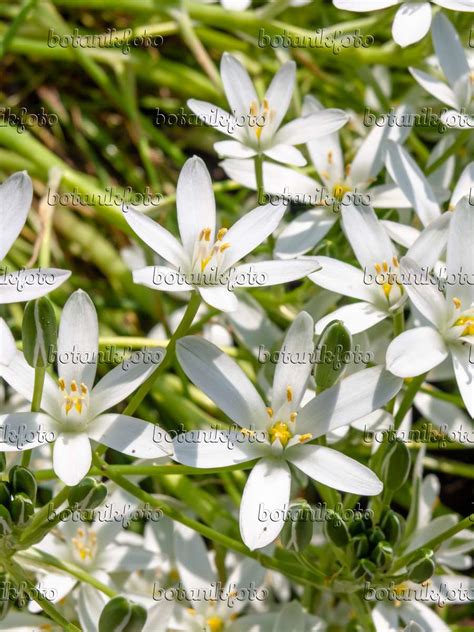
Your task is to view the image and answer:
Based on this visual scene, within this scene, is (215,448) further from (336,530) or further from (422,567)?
(422,567)

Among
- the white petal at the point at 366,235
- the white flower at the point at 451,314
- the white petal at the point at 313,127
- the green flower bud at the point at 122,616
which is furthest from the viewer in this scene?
the white petal at the point at 313,127

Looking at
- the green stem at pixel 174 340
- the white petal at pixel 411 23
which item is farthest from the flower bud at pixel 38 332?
the white petal at pixel 411 23

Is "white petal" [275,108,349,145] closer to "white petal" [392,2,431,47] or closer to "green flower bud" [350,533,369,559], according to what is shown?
"white petal" [392,2,431,47]

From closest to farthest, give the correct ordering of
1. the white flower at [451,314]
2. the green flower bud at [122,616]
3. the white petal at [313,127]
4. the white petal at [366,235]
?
1. the green flower bud at [122,616]
2. the white flower at [451,314]
3. the white petal at [366,235]
4. the white petal at [313,127]

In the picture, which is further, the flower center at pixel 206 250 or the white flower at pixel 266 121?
the white flower at pixel 266 121

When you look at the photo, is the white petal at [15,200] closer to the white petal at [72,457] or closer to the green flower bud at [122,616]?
the white petal at [72,457]

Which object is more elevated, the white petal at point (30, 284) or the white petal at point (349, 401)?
the white petal at point (30, 284)

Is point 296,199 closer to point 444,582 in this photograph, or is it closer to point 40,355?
point 40,355

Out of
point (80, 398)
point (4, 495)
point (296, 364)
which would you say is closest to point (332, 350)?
point (296, 364)
